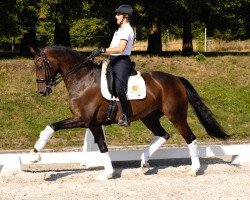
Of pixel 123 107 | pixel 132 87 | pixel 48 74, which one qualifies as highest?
pixel 48 74

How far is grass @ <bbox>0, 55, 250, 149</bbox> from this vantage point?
1541 cm

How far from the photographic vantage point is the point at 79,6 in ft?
73.9

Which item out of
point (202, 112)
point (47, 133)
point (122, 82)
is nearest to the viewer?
point (47, 133)

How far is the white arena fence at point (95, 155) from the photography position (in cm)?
952

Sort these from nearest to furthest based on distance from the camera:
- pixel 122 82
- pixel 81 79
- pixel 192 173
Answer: pixel 122 82 < pixel 81 79 < pixel 192 173

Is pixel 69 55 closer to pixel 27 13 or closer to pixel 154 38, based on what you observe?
pixel 27 13

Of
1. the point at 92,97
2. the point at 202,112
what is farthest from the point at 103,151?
the point at 202,112

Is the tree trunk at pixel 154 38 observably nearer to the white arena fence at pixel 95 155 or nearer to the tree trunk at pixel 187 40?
the tree trunk at pixel 187 40

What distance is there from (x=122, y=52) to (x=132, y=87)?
26.1 inches

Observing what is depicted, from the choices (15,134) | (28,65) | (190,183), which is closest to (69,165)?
(190,183)

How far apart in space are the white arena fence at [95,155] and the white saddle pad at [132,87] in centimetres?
142

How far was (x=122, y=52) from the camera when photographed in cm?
889

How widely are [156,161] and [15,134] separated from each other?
5701 mm

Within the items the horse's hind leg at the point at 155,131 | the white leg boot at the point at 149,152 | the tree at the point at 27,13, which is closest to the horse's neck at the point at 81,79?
the horse's hind leg at the point at 155,131
